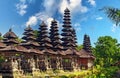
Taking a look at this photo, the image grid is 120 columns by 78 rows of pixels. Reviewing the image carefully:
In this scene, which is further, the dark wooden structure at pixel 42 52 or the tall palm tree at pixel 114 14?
the dark wooden structure at pixel 42 52

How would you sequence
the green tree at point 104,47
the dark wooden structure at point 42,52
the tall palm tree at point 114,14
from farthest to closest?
1. the green tree at point 104,47
2. the dark wooden structure at point 42,52
3. the tall palm tree at point 114,14

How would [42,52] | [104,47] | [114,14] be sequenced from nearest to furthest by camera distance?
[114,14], [42,52], [104,47]

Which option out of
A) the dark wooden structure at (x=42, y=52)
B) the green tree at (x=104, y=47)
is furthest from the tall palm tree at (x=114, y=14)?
the green tree at (x=104, y=47)

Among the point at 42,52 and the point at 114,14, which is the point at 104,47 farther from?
the point at 114,14

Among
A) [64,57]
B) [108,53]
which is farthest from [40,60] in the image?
[108,53]

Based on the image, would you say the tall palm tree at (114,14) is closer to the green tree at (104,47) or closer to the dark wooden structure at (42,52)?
the dark wooden structure at (42,52)

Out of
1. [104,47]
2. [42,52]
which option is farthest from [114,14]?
[104,47]

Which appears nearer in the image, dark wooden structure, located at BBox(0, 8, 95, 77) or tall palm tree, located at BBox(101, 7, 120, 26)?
tall palm tree, located at BBox(101, 7, 120, 26)

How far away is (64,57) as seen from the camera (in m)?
69.8

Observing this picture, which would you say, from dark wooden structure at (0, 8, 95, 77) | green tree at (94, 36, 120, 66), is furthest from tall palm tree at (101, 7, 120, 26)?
green tree at (94, 36, 120, 66)

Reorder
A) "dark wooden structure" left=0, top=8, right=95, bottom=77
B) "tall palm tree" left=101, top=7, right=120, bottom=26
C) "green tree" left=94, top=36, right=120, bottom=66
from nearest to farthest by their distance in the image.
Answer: "tall palm tree" left=101, top=7, right=120, bottom=26
"dark wooden structure" left=0, top=8, right=95, bottom=77
"green tree" left=94, top=36, right=120, bottom=66

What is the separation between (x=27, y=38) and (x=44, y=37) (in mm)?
7021

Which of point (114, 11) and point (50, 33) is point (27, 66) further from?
point (114, 11)

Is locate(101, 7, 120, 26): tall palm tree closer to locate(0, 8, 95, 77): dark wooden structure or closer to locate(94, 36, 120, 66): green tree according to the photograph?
locate(0, 8, 95, 77): dark wooden structure
